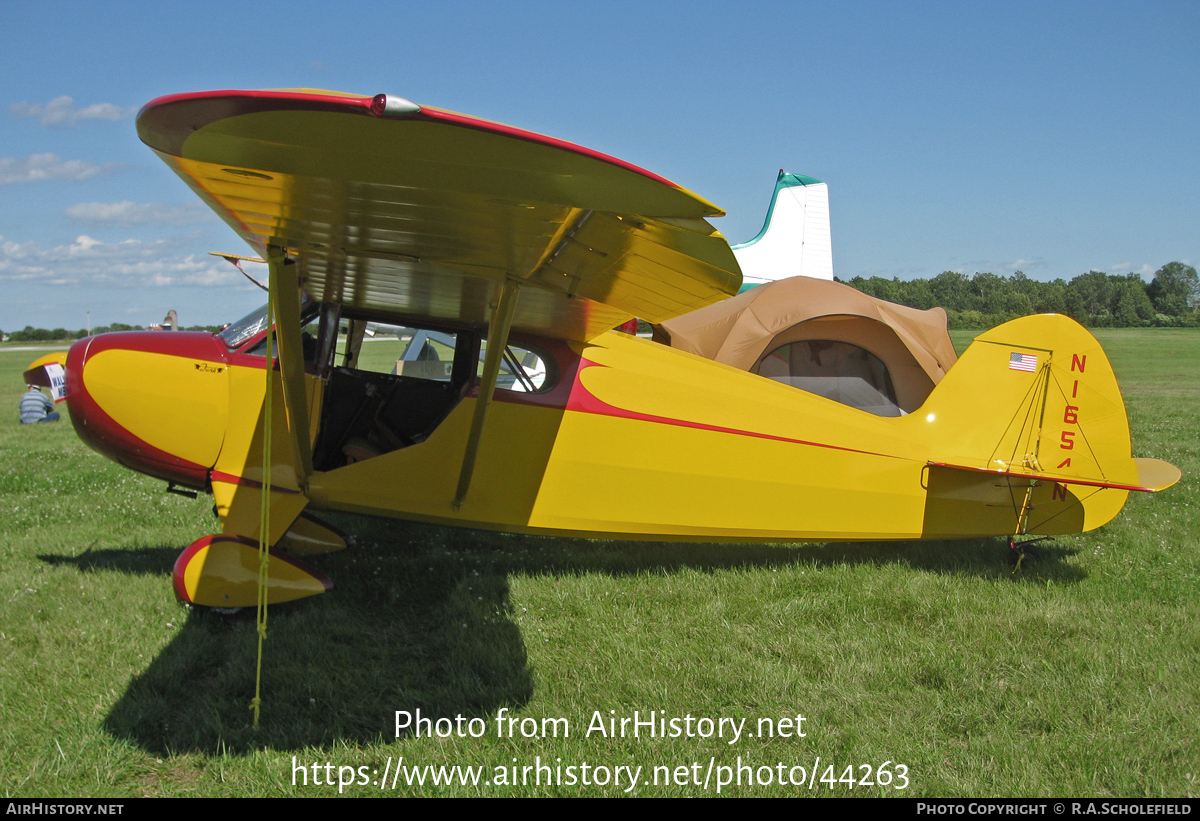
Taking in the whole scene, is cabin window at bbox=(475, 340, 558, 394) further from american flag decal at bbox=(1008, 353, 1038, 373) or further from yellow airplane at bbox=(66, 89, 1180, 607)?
american flag decal at bbox=(1008, 353, 1038, 373)

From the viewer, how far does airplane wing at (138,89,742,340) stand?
6.55 feet

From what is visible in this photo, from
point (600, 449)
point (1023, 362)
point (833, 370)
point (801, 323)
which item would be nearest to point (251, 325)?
point (600, 449)

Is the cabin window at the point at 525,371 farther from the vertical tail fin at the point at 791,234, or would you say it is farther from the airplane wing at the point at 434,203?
the vertical tail fin at the point at 791,234

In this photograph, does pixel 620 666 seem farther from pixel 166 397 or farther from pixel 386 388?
pixel 166 397

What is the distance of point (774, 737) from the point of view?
10.7 ft

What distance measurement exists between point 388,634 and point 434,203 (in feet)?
8.73

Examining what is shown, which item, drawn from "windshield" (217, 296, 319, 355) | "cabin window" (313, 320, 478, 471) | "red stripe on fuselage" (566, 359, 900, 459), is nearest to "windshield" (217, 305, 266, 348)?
"windshield" (217, 296, 319, 355)

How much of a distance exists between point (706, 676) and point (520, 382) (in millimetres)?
2192

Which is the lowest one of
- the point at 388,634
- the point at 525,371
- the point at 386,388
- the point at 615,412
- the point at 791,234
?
the point at 388,634

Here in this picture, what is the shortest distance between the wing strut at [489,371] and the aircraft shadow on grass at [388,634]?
760mm

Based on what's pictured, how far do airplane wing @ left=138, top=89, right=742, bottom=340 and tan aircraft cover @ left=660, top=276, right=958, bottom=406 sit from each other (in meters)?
5.48

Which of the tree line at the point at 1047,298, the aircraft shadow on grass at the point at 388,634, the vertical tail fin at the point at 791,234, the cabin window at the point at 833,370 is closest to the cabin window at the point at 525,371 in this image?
the aircraft shadow on grass at the point at 388,634

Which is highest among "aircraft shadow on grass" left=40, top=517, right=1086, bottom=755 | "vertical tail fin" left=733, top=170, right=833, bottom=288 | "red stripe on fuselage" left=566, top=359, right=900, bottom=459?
"vertical tail fin" left=733, top=170, right=833, bottom=288

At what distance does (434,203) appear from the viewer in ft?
8.75
